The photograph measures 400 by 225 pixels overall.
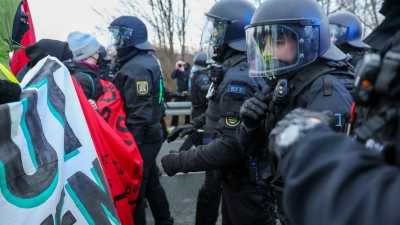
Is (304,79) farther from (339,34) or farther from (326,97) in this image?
(339,34)

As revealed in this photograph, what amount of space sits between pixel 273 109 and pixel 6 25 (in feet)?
5.54

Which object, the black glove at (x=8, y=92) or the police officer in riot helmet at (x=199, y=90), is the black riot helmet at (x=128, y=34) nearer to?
the black glove at (x=8, y=92)

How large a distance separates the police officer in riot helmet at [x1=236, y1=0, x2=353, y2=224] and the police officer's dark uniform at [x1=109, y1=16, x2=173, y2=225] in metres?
1.67

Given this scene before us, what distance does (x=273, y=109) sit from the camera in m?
2.21

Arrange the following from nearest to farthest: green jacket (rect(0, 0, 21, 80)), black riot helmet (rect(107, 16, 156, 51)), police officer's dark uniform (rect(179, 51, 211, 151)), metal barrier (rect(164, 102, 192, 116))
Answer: green jacket (rect(0, 0, 21, 80)) → black riot helmet (rect(107, 16, 156, 51)) → police officer's dark uniform (rect(179, 51, 211, 151)) → metal barrier (rect(164, 102, 192, 116))

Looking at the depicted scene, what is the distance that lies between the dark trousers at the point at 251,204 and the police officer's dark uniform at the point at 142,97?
Answer: 1.23 m

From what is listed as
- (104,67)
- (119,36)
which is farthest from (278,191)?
(104,67)

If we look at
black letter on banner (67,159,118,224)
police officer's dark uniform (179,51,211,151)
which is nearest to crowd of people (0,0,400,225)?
black letter on banner (67,159,118,224)

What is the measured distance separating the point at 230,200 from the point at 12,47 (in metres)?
1.81

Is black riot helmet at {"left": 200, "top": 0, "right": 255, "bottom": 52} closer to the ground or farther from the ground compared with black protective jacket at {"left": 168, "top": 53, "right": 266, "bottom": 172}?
farther from the ground

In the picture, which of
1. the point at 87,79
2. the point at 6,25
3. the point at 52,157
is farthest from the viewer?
the point at 87,79

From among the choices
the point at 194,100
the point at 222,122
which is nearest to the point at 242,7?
the point at 222,122

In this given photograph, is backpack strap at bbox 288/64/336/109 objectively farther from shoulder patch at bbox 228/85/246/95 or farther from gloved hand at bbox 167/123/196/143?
gloved hand at bbox 167/123/196/143

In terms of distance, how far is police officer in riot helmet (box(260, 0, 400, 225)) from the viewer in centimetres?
92
